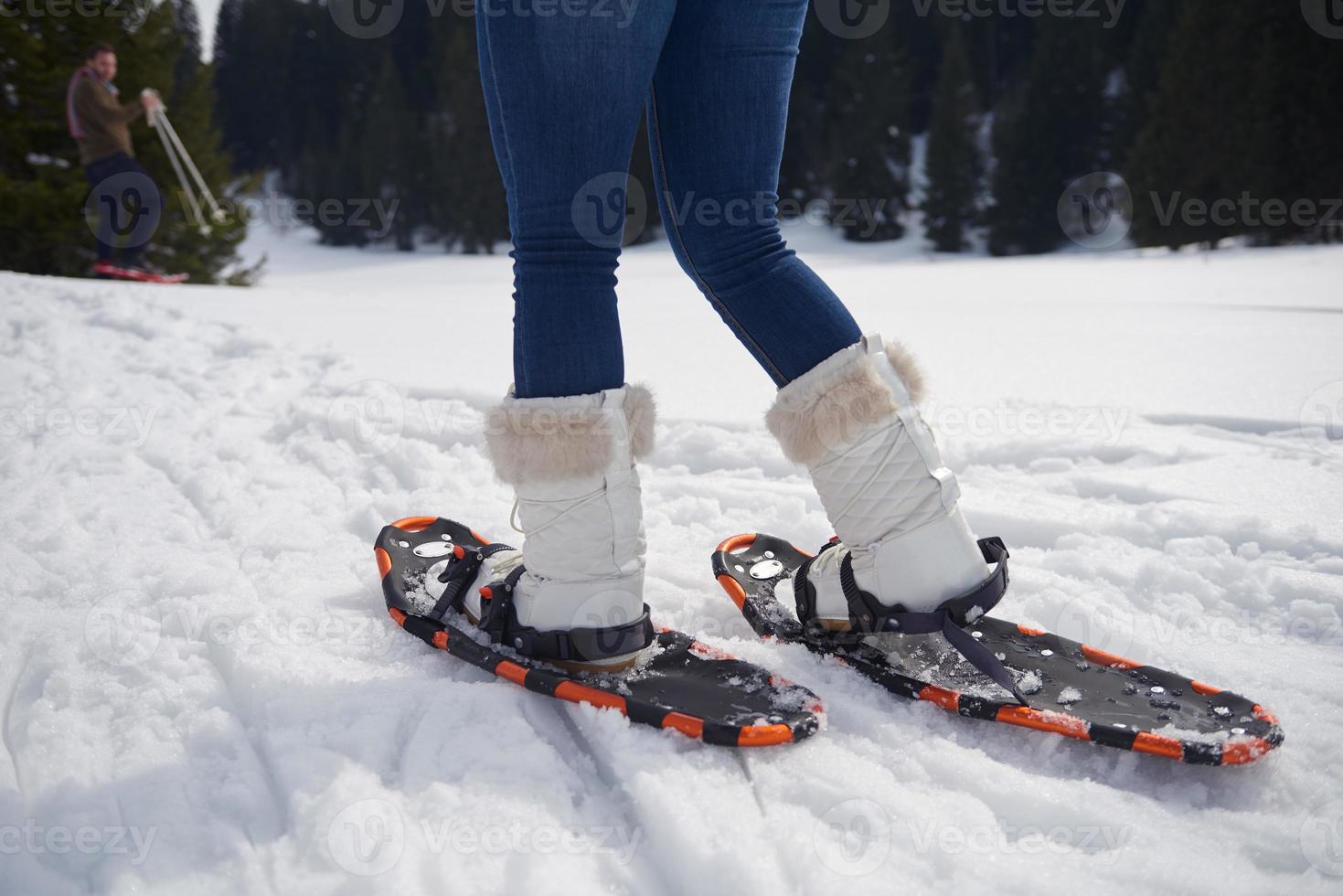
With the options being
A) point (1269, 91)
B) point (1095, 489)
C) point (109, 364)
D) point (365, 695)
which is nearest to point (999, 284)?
point (1095, 489)

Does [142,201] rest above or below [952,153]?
below

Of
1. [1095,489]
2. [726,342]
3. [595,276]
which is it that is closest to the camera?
[595,276]

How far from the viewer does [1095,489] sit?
5.79ft

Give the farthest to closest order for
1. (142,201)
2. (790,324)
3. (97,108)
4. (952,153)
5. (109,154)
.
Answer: (952,153) → (142,201) → (109,154) → (97,108) → (790,324)

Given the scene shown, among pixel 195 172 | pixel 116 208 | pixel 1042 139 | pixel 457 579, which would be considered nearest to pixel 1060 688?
pixel 457 579

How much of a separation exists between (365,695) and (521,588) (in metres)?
0.23

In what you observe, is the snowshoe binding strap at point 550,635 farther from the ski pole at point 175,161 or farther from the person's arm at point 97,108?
the ski pole at point 175,161

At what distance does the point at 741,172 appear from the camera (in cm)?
110

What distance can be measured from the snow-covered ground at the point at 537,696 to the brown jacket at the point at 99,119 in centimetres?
389

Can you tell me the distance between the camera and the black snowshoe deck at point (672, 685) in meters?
0.94

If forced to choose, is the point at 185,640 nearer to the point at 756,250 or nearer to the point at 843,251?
the point at 756,250

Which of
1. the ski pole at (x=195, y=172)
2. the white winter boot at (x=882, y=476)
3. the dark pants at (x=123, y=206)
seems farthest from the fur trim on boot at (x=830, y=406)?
the ski pole at (x=195, y=172)

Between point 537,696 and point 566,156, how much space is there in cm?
65

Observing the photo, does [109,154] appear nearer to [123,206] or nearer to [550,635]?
[123,206]
